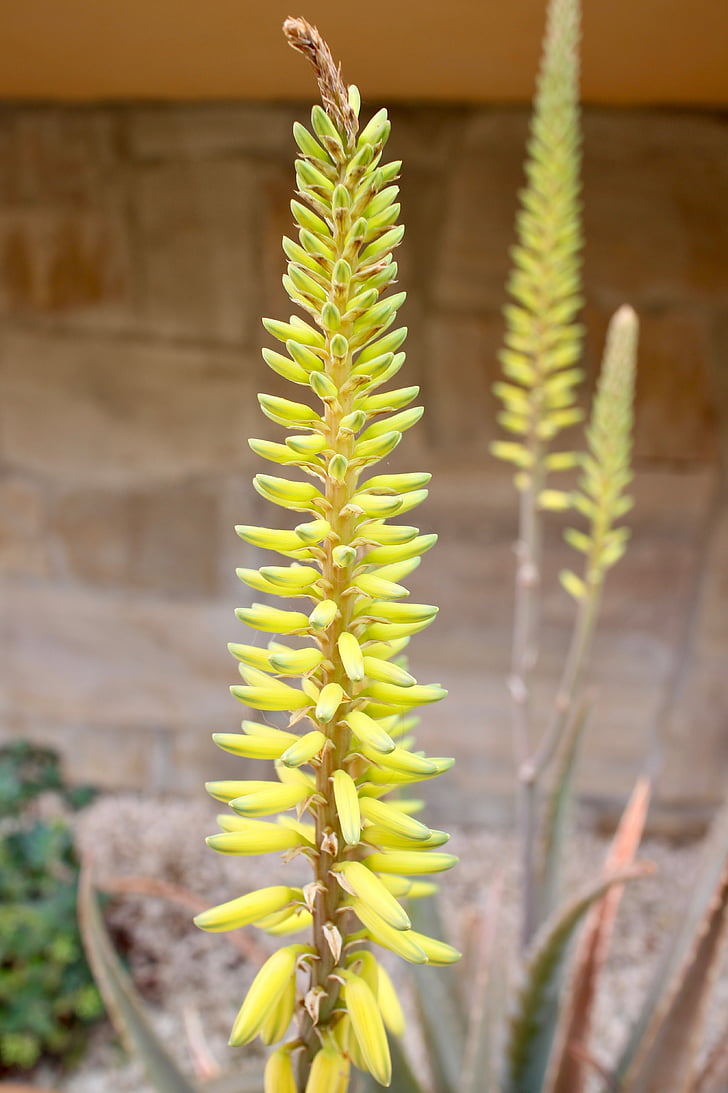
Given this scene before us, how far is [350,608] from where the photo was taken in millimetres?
217

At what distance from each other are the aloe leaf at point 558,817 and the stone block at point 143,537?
2.34ft

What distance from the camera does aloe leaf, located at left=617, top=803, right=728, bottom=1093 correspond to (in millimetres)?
460

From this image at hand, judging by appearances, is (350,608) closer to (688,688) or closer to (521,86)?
(521,86)

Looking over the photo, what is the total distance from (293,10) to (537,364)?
14.8 inches

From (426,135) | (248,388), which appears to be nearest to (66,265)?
(248,388)

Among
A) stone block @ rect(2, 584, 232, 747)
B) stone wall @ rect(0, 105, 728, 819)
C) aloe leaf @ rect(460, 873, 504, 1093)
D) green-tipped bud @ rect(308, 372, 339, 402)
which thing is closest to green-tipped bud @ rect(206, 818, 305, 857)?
green-tipped bud @ rect(308, 372, 339, 402)

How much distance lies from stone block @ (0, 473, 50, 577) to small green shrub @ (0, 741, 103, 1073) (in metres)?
0.33

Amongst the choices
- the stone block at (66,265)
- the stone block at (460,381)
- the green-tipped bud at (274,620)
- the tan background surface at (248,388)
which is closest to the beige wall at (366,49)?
the tan background surface at (248,388)

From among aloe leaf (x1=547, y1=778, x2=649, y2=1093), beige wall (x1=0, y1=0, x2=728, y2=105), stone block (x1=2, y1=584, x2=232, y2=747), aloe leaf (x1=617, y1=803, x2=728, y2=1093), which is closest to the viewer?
aloe leaf (x1=617, y1=803, x2=728, y2=1093)

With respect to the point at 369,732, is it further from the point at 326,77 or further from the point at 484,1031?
the point at 484,1031

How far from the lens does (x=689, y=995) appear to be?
0.48 meters

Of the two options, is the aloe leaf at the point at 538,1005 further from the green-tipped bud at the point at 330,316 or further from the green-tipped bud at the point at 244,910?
the green-tipped bud at the point at 330,316

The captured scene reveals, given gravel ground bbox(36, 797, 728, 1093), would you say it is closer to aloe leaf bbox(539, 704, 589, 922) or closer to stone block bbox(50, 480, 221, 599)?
aloe leaf bbox(539, 704, 589, 922)

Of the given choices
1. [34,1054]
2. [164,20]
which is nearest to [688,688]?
[34,1054]
